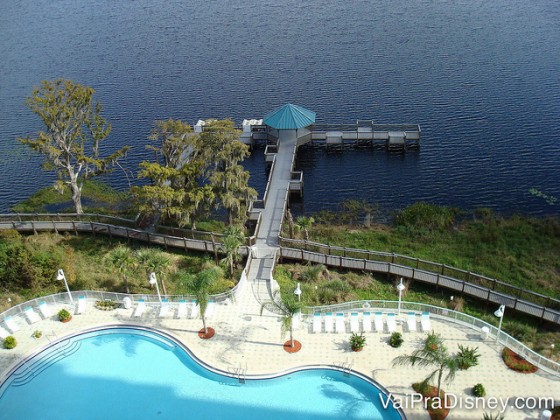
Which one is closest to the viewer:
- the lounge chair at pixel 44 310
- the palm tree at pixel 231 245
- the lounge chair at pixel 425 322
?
the lounge chair at pixel 425 322

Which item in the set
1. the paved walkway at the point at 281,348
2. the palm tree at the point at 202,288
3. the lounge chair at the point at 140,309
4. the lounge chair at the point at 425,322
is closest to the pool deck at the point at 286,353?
the paved walkway at the point at 281,348

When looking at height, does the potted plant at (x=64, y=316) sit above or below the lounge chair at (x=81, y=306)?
below

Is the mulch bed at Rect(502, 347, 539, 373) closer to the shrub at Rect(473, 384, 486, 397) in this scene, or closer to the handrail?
the shrub at Rect(473, 384, 486, 397)

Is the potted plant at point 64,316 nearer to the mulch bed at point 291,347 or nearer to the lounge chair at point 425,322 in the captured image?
the mulch bed at point 291,347

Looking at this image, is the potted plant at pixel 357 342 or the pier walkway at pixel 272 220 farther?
the pier walkway at pixel 272 220

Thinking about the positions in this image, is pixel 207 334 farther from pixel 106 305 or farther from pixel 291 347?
pixel 106 305

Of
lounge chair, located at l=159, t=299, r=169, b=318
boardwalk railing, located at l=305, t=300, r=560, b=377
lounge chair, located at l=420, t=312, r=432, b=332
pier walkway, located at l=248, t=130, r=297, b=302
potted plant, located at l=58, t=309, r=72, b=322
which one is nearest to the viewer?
boardwalk railing, located at l=305, t=300, r=560, b=377

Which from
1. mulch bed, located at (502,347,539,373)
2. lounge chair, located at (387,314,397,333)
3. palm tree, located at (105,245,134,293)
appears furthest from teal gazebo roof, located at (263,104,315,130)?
mulch bed, located at (502,347,539,373)
